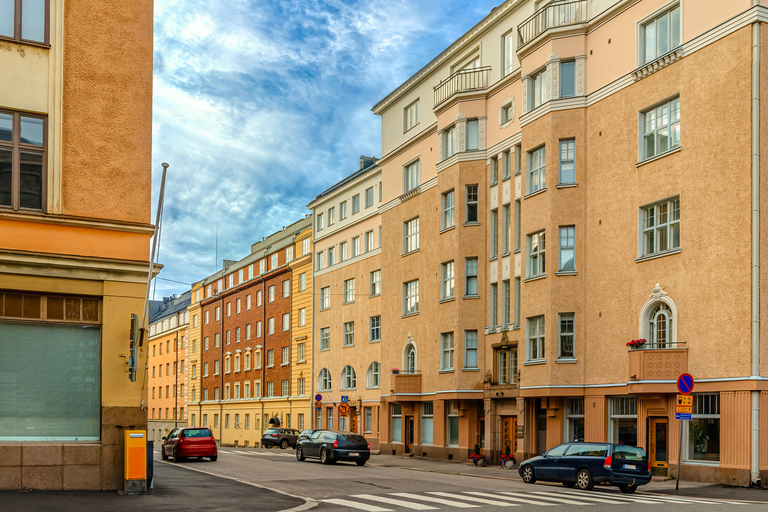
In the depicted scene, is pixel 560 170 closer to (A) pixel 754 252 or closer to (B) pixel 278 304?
(A) pixel 754 252

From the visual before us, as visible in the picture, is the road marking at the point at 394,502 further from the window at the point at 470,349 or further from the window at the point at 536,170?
the window at the point at 470,349

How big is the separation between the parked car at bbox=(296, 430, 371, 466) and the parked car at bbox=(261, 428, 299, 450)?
20.4m

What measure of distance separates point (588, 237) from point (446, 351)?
11.4 metres

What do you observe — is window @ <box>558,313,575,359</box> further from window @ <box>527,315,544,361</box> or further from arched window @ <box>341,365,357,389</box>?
arched window @ <box>341,365,357,389</box>

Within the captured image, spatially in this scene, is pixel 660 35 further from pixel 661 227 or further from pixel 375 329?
pixel 375 329

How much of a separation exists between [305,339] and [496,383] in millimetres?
26835

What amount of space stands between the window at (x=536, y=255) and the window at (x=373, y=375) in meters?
19.5

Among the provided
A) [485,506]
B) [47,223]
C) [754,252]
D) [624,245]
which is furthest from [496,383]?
[47,223]

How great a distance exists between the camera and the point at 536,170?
35.2m

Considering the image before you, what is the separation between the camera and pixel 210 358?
85562 millimetres

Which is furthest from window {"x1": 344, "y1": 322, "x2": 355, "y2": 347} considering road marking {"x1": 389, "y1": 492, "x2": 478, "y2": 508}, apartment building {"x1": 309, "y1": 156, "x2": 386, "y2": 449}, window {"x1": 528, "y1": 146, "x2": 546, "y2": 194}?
road marking {"x1": 389, "y1": 492, "x2": 478, "y2": 508}

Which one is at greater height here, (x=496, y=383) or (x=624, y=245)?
(x=624, y=245)

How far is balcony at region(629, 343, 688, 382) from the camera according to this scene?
27.8 meters

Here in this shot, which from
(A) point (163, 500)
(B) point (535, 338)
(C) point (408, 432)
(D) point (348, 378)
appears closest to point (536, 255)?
(B) point (535, 338)
